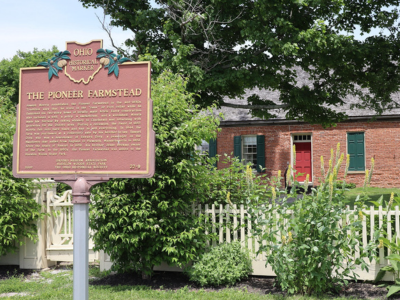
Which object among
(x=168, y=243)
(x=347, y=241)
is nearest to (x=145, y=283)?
(x=168, y=243)

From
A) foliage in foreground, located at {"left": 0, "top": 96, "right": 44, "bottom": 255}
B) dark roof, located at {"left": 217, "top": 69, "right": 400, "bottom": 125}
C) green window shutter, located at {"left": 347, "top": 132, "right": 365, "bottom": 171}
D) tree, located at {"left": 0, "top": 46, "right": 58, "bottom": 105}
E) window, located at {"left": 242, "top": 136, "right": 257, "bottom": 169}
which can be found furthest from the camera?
tree, located at {"left": 0, "top": 46, "right": 58, "bottom": 105}

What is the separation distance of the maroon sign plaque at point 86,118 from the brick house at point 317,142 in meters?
14.5

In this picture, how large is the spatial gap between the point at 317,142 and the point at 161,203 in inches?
592

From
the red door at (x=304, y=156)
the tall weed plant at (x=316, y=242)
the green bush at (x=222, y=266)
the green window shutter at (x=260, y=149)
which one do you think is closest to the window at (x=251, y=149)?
the green window shutter at (x=260, y=149)

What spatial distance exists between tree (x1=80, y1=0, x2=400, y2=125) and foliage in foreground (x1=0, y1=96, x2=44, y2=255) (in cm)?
545

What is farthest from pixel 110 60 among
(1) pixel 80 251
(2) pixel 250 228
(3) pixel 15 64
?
(3) pixel 15 64

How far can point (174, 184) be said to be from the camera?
21.3 ft

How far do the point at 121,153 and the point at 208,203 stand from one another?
114 inches

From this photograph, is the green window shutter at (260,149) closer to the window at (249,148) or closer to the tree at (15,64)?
the window at (249,148)

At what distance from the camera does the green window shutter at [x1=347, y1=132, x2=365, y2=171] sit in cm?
1959

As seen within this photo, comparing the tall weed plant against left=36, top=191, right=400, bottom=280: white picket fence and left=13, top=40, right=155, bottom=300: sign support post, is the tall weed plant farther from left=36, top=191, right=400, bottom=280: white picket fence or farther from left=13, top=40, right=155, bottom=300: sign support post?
left=13, top=40, right=155, bottom=300: sign support post

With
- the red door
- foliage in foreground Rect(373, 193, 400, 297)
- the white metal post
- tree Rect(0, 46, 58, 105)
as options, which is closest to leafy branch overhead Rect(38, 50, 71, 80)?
the white metal post

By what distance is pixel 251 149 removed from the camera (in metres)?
21.5

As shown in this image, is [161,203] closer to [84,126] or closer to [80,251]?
[80,251]
